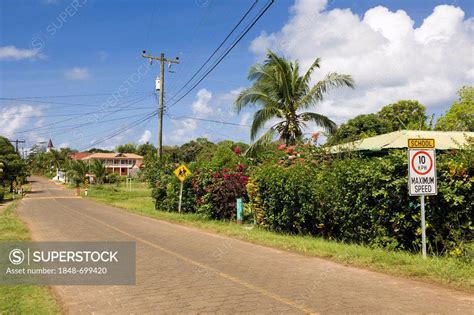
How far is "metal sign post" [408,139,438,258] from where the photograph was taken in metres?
8.73

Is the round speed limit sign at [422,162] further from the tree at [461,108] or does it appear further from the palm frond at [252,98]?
the tree at [461,108]

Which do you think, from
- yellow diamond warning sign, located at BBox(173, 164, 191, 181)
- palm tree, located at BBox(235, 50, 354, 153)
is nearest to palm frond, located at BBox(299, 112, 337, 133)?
palm tree, located at BBox(235, 50, 354, 153)

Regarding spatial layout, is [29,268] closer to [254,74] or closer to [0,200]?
[254,74]

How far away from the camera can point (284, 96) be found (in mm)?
21578

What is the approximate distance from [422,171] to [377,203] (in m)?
1.61

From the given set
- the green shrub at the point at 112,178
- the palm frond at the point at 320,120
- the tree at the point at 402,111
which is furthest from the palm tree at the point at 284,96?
the green shrub at the point at 112,178

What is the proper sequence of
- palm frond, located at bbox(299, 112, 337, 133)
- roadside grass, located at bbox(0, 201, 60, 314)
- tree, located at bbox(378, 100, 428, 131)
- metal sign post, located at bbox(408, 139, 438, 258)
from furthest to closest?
tree, located at bbox(378, 100, 428, 131)
palm frond, located at bbox(299, 112, 337, 133)
metal sign post, located at bbox(408, 139, 438, 258)
roadside grass, located at bbox(0, 201, 60, 314)

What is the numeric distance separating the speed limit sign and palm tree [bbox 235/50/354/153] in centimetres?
1225

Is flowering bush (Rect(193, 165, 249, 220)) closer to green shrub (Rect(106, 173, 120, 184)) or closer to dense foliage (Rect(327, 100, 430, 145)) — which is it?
dense foliage (Rect(327, 100, 430, 145))

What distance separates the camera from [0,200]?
42.7m

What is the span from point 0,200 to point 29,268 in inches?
1526

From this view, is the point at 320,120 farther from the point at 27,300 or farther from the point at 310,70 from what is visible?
the point at 27,300

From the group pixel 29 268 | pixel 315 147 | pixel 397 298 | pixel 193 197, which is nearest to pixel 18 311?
pixel 29 268

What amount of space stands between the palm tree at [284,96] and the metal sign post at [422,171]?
12.2 m
